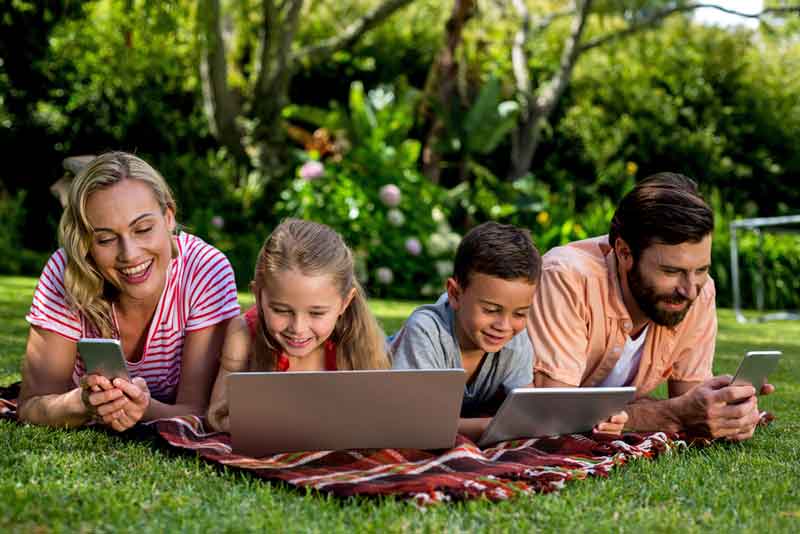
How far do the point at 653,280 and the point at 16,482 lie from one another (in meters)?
2.10

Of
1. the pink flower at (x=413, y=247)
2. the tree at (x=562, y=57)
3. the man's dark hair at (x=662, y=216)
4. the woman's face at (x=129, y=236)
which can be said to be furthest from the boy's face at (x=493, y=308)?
the tree at (x=562, y=57)

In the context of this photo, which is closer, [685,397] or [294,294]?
[294,294]

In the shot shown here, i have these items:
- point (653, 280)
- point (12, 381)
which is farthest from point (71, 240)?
point (653, 280)

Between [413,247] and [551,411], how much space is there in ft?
25.2

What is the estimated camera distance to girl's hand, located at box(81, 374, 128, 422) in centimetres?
297

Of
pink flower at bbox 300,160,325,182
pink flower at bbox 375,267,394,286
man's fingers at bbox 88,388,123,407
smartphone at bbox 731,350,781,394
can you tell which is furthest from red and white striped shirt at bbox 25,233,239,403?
pink flower at bbox 300,160,325,182

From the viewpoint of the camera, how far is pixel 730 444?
348 cm

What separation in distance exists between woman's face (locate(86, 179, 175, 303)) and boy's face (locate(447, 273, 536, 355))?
1.06 m

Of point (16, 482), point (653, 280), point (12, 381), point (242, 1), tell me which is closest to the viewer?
point (16, 482)

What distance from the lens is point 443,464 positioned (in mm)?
2885

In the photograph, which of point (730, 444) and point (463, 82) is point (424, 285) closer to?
point (463, 82)

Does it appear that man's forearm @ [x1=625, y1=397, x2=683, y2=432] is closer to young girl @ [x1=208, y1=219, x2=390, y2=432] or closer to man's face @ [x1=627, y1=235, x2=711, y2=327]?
man's face @ [x1=627, y1=235, x2=711, y2=327]

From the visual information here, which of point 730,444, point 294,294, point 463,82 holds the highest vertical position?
point 463,82

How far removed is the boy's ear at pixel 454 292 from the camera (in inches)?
135
